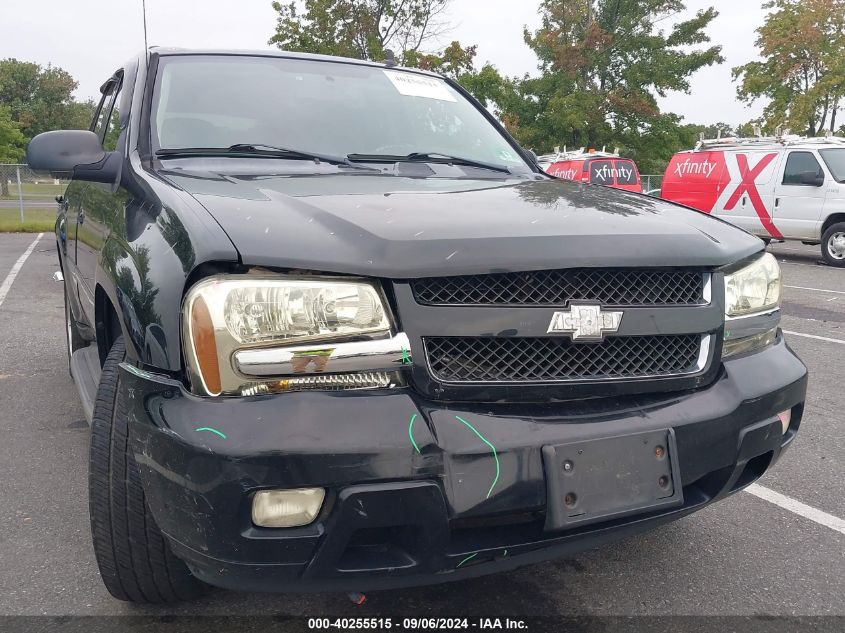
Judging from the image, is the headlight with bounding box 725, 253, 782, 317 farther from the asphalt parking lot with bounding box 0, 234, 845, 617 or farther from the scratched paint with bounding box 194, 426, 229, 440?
the scratched paint with bounding box 194, 426, 229, 440

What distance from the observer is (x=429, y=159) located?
9.71ft

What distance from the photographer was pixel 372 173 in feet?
8.59

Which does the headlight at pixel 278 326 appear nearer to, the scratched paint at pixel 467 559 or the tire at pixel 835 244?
the scratched paint at pixel 467 559

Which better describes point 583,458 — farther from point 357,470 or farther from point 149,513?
point 149,513

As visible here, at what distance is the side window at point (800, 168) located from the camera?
12359mm

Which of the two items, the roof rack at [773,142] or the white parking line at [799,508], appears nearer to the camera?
the white parking line at [799,508]

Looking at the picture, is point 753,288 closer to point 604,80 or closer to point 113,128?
point 113,128

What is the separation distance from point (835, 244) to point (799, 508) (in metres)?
10.5

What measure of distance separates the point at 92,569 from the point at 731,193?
514 inches

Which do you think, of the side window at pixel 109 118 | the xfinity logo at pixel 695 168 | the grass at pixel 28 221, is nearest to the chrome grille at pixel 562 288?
the side window at pixel 109 118

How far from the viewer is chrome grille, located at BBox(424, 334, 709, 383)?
176cm

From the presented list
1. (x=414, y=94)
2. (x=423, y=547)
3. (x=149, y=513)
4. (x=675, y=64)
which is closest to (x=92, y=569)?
(x=149, y=513)

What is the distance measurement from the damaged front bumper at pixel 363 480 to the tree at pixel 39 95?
187 feet

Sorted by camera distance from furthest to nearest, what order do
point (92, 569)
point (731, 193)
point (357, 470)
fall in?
1. point (731, 193)
2. point (92, 569)
3. point (357, 470)
